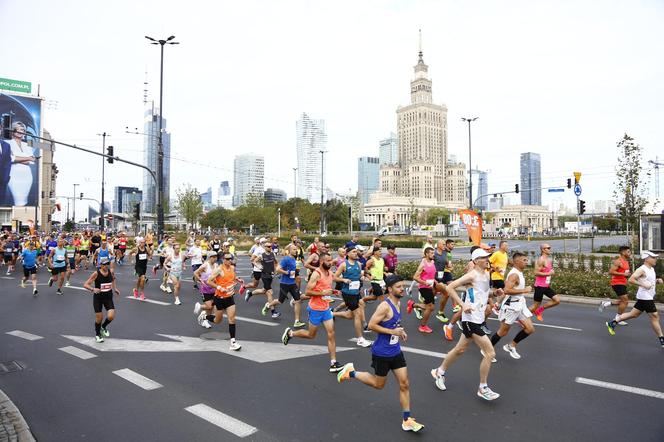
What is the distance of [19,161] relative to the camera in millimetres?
A: 74938

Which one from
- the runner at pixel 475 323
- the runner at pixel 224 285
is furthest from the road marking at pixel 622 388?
the runner at pixel 224 285

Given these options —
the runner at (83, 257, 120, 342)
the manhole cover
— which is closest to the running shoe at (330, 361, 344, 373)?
the runner at (83, 257, 120, 342)

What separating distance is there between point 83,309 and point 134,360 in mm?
5784

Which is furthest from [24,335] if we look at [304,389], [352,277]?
[352,277]

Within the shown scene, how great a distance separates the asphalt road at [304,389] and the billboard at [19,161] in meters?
80.9

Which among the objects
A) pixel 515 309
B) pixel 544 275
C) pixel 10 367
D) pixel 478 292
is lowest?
pixel 10 367

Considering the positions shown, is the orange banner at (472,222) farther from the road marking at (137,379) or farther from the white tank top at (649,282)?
the road marking at (137,379)

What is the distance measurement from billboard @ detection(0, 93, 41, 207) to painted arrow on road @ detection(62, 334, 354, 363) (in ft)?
265

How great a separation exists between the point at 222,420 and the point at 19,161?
3466 inches

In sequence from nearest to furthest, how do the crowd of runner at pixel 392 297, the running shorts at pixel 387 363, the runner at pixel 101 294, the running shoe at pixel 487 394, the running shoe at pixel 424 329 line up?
the running shorts at pixel 387 363
the crowd of runner at pixel 392 297
the running shoe at pixel 487 394
the runner at pixel 101 294
the running shoe at pixel 424 329

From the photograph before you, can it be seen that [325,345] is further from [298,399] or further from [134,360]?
[134,360]

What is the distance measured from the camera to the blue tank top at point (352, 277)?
8695 millimetres

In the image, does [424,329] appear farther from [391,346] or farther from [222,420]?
[222,420]

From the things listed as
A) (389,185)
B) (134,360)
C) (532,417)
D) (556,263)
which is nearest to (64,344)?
(134,360)
